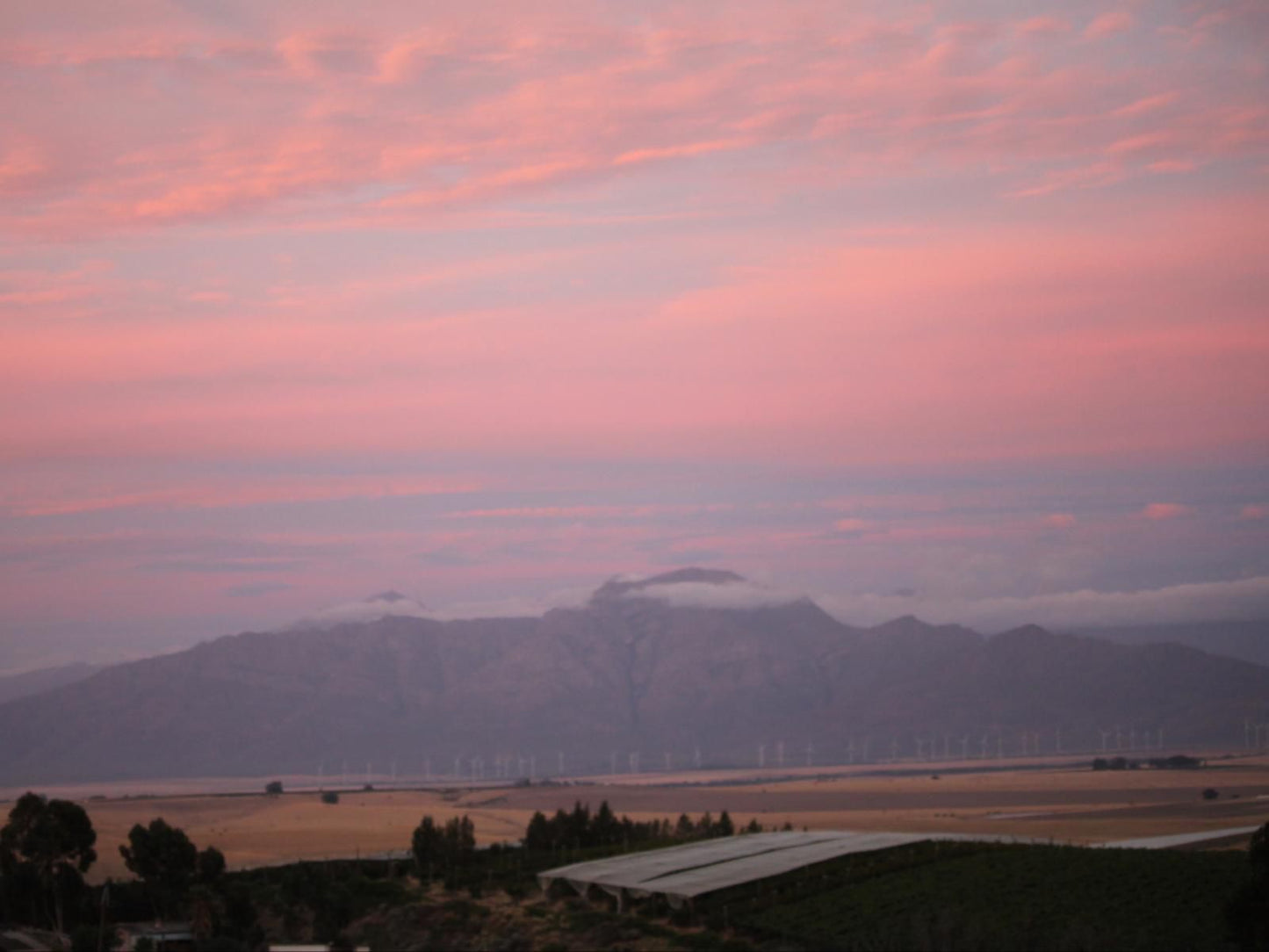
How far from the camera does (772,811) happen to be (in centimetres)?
15788

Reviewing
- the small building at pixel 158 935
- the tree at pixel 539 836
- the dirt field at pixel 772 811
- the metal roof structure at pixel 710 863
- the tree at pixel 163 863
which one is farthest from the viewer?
the dirt field at pixel 772 811

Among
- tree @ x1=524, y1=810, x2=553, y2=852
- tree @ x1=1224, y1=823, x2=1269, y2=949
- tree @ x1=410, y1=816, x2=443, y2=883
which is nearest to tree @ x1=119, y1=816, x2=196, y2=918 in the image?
tree @ x1=410, y1=816, x2=443, y2=883

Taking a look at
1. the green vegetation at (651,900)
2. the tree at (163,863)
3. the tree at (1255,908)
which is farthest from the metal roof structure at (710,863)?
the tree at (1255,908)

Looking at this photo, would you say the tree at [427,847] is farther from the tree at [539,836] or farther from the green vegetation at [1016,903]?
the green vegetation at [1016,903]

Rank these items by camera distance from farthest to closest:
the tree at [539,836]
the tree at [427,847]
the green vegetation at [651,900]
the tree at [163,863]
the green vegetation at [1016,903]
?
the tree at [539,836], the tree at [427,847], the tree at [163,863], the green vegetation at [651,900], the green vegetation at [1016,903]

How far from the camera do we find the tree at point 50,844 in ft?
266

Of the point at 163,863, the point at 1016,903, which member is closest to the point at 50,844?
the point at 163,863

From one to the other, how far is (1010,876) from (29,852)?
45.7 m

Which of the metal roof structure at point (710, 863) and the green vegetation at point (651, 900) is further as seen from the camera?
the metal roof structure at point (710, 863)

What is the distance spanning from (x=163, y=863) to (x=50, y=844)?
577 cm

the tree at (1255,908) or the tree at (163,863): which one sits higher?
the tree at (1255,908)

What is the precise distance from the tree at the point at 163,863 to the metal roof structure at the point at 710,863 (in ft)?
57.6

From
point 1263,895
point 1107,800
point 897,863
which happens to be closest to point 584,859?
point 897,863

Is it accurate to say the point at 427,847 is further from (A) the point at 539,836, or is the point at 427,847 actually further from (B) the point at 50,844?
(B) the point at 50,844
